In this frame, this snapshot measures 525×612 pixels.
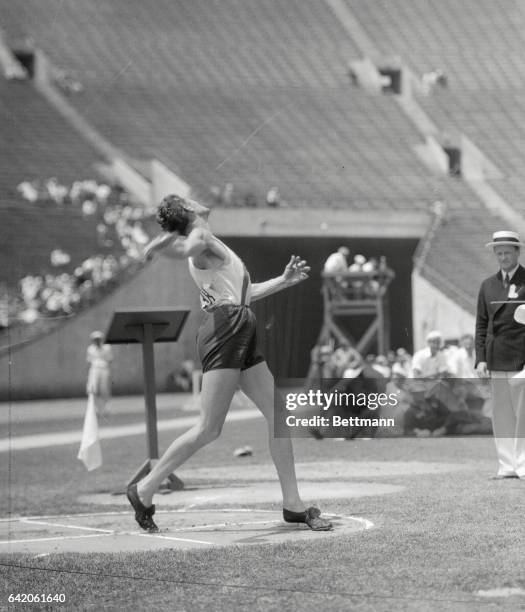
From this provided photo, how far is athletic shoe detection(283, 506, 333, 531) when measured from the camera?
589 cm

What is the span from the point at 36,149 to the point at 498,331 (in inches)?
710

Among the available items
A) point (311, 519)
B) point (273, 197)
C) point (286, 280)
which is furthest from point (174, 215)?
point (311, 519)

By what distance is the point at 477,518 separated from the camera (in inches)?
226

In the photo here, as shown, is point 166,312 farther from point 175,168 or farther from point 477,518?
point 175,168

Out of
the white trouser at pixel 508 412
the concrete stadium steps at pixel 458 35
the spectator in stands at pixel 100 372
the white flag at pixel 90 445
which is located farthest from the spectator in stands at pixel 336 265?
the spectator in stands at pixel 100 372

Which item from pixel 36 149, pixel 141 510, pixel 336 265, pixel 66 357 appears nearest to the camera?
pixel 141 510

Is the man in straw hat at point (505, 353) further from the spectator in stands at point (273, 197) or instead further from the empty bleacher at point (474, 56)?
the spectator in stands at point (273, 197)

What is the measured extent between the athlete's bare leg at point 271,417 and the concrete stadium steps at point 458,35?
199 centimetres

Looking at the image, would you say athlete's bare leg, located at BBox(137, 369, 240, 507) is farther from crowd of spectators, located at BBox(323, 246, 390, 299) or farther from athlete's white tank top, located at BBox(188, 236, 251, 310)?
crowd of spectators, located at BBox(323, 246, 390, 299)

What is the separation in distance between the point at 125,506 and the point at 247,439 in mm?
5244

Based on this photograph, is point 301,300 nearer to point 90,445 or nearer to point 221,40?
point 221,40

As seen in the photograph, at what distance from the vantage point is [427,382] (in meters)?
6.32

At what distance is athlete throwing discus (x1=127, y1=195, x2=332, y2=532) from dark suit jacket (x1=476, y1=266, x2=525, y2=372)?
3.30ft

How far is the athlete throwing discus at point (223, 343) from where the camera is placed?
5828 millimetres
